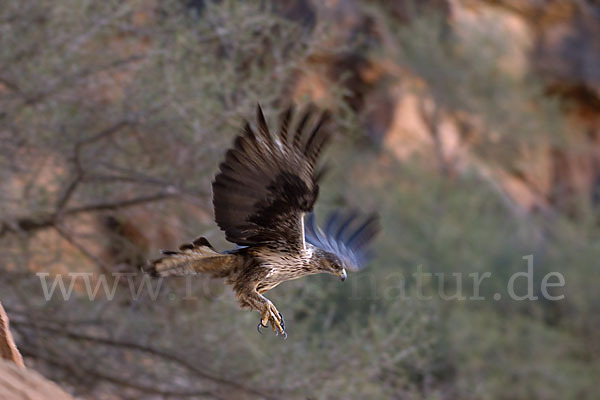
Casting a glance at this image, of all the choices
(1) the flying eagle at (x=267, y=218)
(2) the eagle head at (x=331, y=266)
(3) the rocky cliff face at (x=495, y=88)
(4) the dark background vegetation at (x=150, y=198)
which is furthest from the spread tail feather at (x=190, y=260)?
(3) the rocky cliff face at (x=495, y=88)

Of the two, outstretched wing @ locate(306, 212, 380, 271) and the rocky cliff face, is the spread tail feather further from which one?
the rocky cliff face

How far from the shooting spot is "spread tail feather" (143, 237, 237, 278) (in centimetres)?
409

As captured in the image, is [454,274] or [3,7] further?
[454,274]

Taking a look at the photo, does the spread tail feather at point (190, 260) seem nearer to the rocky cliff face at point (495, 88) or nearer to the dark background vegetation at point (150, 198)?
the dark background vegetation at point (150, 198)

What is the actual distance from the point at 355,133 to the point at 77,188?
305cm

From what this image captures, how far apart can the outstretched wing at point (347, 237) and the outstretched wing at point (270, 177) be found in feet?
2.30

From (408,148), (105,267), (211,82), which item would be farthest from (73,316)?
(408,148)

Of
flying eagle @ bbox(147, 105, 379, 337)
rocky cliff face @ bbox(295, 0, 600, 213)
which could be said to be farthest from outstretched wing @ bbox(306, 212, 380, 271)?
rocky cliff face @ bbox(295, 0, 600, 213)

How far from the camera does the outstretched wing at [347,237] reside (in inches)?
181

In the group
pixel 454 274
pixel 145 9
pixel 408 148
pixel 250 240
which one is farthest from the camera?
pixel 408 148

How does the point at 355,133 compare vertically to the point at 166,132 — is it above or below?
below

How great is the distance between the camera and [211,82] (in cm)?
636

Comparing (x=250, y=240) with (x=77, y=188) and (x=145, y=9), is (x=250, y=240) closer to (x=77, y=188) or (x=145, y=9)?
(x=77, y=188)

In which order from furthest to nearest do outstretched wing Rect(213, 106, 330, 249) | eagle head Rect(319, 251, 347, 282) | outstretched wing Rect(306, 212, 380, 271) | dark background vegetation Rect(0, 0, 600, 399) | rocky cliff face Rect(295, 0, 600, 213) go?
rocky cliff face Rect(295, 0, 600, 213) → dark background vegetation Rect(0, 0, 600, 399) → outstretched wing Rect(306, 212, 380, 271) → eagle head Rect(319, 251, 347, 282) → outstretched wing Rect(213, 106, 330, 249)
